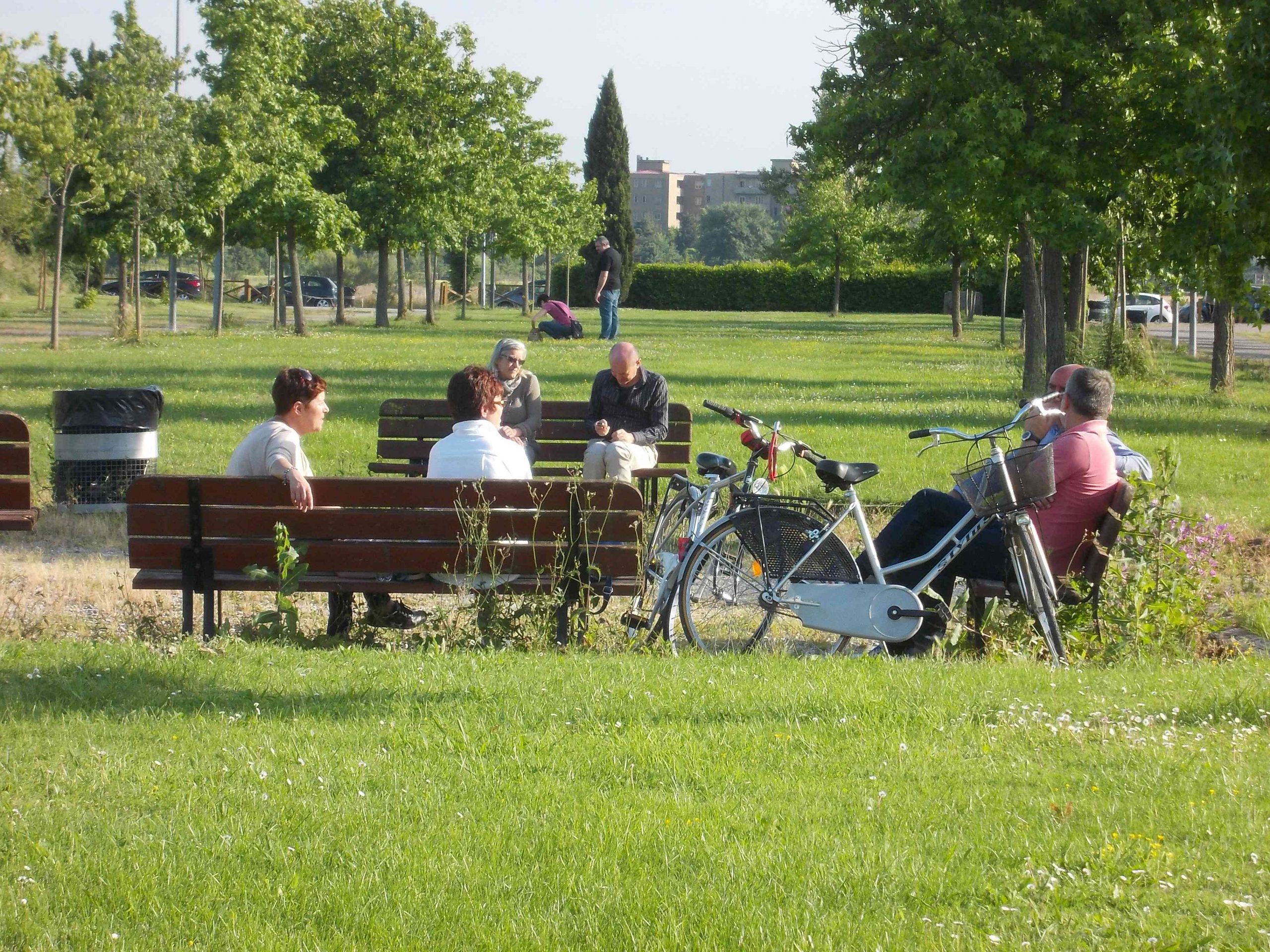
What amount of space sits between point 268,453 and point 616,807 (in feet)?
11.3

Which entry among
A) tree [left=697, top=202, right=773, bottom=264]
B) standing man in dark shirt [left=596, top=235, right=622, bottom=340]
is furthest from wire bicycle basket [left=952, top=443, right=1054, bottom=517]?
tree [left=697, top=202, right=773, bottom=264]

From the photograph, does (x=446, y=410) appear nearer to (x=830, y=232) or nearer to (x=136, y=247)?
(x=136, y=247)

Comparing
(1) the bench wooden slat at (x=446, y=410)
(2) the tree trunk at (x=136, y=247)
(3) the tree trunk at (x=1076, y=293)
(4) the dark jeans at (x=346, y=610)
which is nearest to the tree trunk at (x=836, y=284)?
(3) the tree trunk at (x=1076, y=293)

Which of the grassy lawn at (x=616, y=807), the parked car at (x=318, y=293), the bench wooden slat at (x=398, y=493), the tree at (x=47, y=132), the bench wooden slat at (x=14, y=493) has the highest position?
the tree at (x=47, y=132)

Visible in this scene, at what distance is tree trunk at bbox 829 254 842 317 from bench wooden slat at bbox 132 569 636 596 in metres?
60.7

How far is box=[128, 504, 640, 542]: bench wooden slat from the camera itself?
6270 millimetres

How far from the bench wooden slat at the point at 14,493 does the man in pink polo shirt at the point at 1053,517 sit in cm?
445

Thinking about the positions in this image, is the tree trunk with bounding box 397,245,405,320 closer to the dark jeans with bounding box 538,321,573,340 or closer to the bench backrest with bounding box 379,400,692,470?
the dark jeans with bounding box 538,321,573,340

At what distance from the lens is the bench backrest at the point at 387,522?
6273mm

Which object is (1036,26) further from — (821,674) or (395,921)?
(395,921)

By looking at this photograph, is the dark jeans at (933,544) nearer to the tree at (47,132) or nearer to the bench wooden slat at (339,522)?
the bench wooden slat at (339,522)

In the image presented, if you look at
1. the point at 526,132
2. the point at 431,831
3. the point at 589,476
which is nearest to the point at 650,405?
the point at 589,476

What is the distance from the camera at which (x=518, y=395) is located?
9.96 m

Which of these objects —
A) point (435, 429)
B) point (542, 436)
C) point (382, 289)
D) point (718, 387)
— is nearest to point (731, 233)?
point (382, 289)
